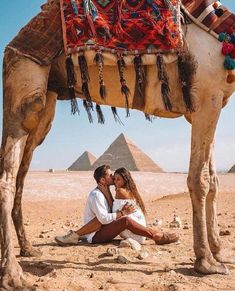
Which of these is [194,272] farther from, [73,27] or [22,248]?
[73,27]

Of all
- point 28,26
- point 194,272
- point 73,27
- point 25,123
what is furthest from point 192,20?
point 194,272

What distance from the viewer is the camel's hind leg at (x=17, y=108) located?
4.34m

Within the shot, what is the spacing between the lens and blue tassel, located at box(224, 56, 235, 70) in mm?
4383

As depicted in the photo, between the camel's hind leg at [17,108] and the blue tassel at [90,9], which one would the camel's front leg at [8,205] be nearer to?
the camel's hind leg at [17,108]

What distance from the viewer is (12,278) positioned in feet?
12.8

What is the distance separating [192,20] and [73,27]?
127cm

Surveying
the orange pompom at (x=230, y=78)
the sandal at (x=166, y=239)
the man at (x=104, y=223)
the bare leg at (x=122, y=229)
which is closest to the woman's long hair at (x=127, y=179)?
the man at (x=104, y=223)

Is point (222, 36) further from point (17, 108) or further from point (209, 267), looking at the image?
point (209, 267)

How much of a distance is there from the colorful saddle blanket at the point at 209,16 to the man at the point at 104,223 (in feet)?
9.67

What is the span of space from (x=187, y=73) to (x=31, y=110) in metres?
1.64

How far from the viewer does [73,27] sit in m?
4.54

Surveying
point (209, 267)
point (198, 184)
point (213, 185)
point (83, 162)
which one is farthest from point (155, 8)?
point (83, 162)

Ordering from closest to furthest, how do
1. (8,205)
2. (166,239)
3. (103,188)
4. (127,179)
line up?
(8,205) → (166,239) → (127,179) → (103,188)

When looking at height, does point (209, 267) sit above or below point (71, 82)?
below
